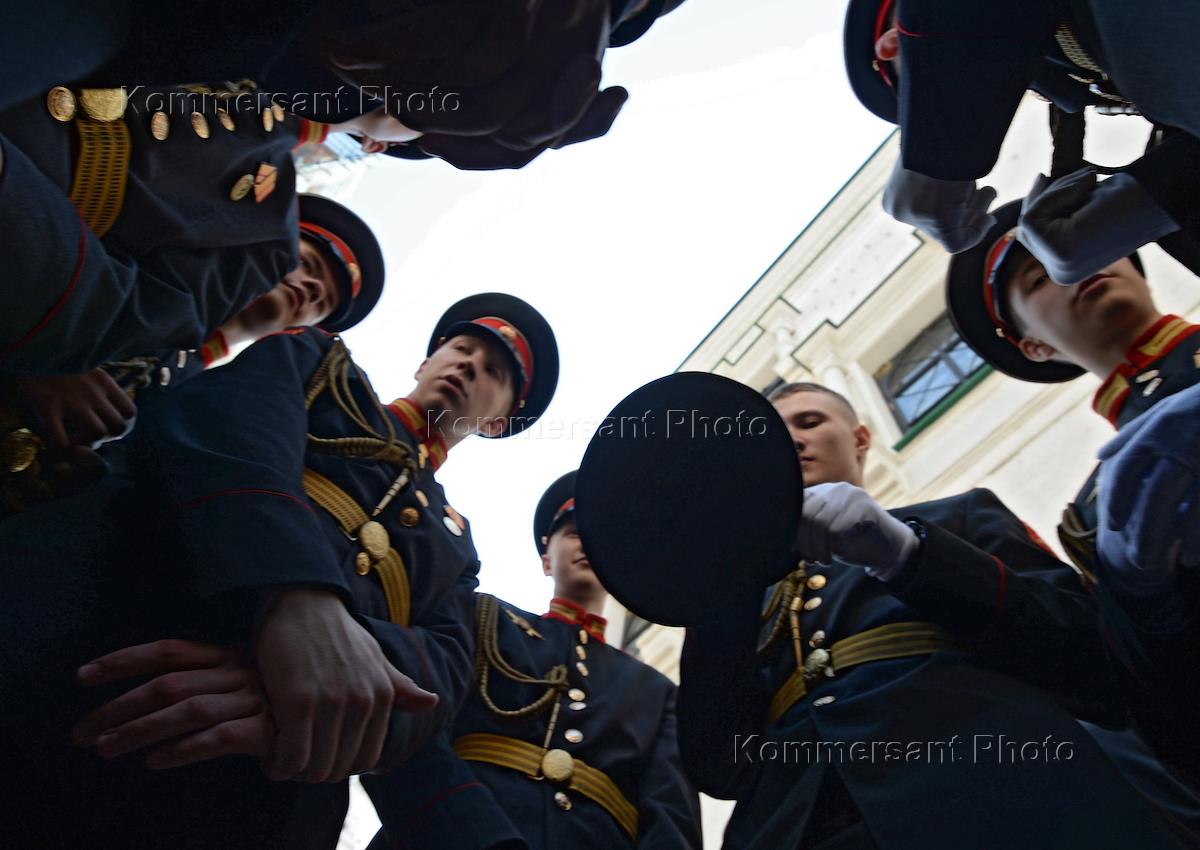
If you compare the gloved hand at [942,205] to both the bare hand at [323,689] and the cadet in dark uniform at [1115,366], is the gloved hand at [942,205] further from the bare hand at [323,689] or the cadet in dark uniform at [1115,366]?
the bare hand at [323,689]

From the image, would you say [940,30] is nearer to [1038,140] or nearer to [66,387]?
[66,387]

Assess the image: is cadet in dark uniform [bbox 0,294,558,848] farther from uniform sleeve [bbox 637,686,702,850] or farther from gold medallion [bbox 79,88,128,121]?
uniform sleeve [bbox 637,686,702,850]

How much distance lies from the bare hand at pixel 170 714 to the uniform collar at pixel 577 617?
7.24 ft

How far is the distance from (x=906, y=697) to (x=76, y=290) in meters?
1.91

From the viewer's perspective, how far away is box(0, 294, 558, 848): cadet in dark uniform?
138 cm

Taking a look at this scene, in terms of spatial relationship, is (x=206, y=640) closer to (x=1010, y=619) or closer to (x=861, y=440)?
(x=1010, y=619)

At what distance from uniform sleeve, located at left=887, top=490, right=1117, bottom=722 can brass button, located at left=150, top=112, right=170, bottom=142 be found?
197 cm

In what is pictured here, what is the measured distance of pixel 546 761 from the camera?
255cm

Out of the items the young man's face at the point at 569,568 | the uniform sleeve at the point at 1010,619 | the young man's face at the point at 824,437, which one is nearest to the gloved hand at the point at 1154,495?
the uniform sleeve at the point at 1010,619

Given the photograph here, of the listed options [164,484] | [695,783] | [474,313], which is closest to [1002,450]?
[474,313]

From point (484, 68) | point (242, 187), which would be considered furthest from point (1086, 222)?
point (242, 187)

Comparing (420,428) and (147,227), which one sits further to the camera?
(420,428)

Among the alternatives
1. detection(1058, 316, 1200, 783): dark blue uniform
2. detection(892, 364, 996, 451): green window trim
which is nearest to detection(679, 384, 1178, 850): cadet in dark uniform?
detection(1058, 316, 1200, 783): dark blue uniform

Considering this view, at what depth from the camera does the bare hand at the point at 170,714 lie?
1326 mm
